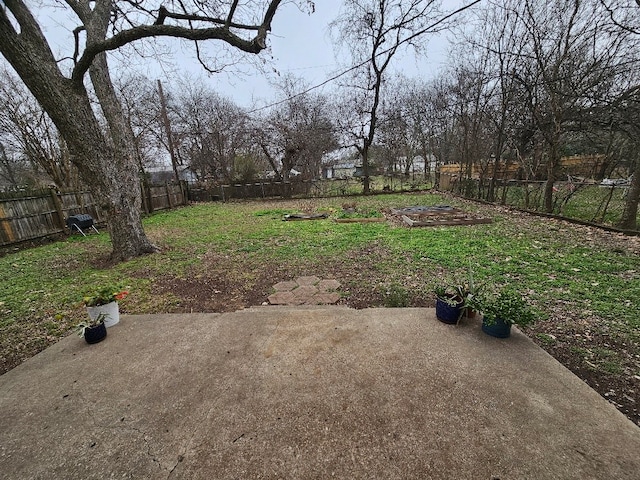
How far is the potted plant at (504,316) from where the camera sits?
192cm

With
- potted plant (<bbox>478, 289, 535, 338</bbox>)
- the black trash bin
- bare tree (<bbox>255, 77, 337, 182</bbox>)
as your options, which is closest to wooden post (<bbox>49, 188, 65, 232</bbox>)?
the black trash bin

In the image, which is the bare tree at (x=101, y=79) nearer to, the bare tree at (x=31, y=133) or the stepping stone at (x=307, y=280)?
the stepping stone at (x=307, y=280)

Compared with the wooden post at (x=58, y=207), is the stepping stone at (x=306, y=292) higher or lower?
lower

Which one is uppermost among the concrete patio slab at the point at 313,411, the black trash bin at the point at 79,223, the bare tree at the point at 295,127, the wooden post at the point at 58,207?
the bare tree at the point at 295,127

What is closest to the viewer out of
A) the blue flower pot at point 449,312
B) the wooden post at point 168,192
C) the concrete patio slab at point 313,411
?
the concrete patio slab at point 313,411

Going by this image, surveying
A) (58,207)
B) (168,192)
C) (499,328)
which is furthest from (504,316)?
(168,192)

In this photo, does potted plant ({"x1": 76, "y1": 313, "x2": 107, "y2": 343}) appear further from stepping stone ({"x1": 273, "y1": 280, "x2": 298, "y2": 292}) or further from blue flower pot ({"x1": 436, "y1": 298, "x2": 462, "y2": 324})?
blue flower pot ({"x1": 436, "y1": 298, "x2": 462, "y2": 324})

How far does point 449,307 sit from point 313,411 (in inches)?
54.7

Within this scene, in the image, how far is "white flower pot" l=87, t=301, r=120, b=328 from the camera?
7.81 ft

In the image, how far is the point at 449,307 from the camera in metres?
2.19

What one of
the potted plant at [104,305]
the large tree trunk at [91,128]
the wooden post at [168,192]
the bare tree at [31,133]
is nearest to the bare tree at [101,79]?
the large tree trunk at [91,128]

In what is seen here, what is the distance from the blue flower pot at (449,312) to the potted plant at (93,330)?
2868mm

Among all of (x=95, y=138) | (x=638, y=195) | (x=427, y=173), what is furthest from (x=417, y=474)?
(x=427, y=173)

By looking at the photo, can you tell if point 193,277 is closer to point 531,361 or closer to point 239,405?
point 239,405
